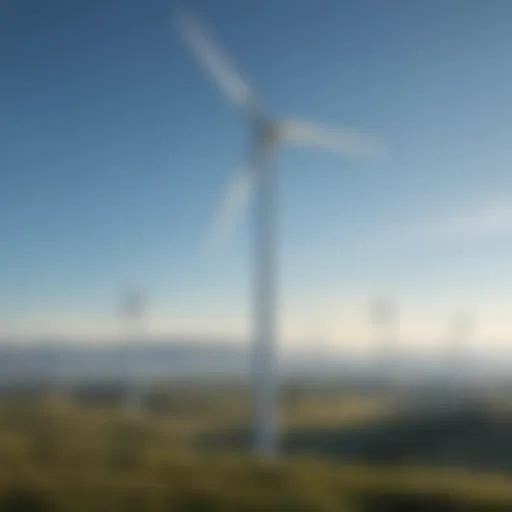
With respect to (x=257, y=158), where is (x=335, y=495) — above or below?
below

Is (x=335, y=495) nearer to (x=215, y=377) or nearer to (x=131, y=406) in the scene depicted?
(x=131, y=406)

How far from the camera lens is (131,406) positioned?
164ft

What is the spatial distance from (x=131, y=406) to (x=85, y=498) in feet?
123

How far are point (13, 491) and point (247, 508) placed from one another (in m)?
4.34

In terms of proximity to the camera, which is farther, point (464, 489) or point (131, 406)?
point (131, 406)

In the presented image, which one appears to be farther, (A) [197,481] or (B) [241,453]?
(B) [241,453]

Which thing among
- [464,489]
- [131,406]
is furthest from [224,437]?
[464,489]

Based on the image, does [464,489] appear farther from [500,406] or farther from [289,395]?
[289,395]

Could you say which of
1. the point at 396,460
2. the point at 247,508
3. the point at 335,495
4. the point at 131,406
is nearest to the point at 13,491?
the point at 247,508

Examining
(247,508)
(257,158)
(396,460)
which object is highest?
(257,158)

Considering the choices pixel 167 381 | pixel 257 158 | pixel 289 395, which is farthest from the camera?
pixel 167 381

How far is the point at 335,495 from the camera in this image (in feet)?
45.5

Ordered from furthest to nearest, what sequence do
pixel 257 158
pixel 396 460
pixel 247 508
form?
pixel 396 460 < pixel 257 158 < pixel 247 508

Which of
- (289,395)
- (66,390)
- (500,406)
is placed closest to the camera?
(500,406)
